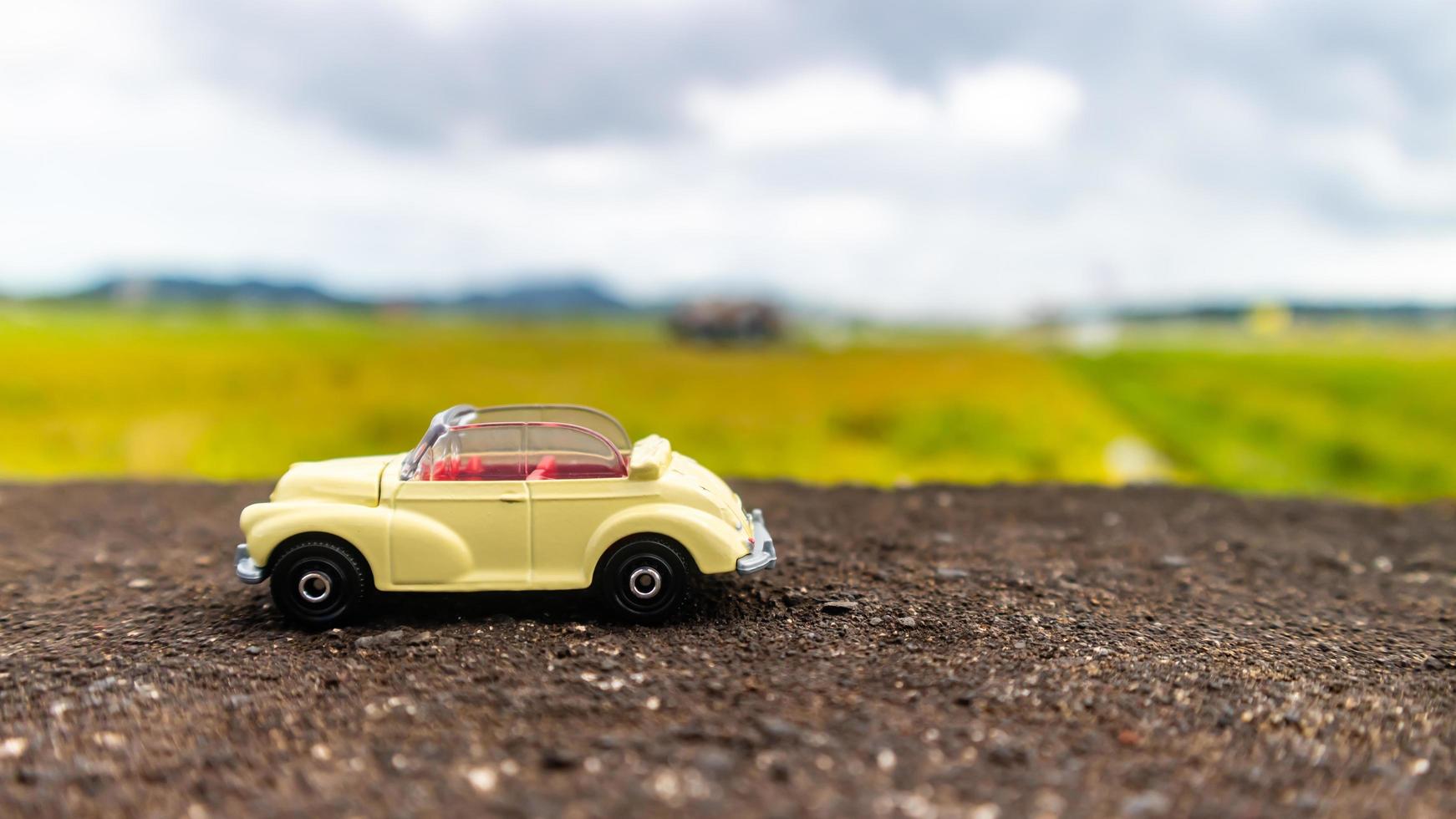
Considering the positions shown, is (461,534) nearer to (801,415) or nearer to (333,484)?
(333,484)

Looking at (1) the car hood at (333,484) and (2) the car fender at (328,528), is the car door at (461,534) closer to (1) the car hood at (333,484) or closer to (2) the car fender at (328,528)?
(2) the car fender at (328,528)

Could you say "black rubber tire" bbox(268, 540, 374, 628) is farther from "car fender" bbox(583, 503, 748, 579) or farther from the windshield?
"car fender" bbox(583, 503, 748, 579)

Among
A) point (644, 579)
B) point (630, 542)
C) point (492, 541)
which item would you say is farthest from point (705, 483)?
point (492, 541)

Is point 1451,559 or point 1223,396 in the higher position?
point 1223,396

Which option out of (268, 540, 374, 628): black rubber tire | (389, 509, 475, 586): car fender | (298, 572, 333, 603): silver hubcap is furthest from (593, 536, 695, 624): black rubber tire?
(298, 572, 333, 603): silver hubcap

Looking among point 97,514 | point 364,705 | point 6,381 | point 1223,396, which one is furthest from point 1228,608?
point 6,381

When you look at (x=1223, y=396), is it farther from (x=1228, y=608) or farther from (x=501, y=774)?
(x=501, y=774)

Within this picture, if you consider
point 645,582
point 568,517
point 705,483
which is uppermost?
point 705,483
